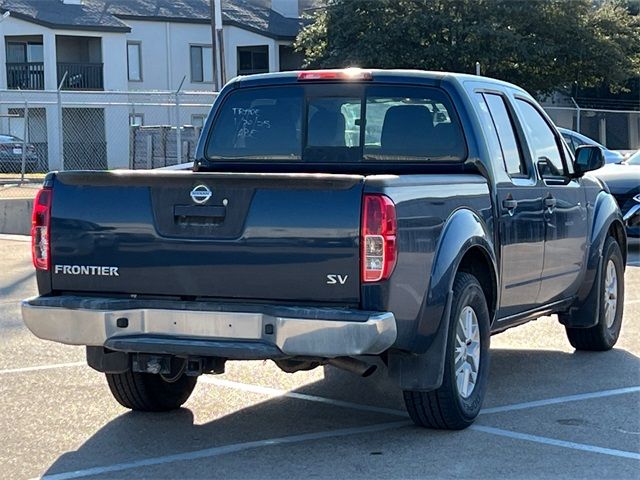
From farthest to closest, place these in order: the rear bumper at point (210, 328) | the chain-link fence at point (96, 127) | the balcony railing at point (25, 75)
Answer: the balcony railing at point (25, 75), the chain-link fence at point (96, 127), the rear bumper at point (210, 328)

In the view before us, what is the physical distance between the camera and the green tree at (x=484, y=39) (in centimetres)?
4269

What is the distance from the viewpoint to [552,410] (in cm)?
697

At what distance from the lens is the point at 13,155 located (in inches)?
1369

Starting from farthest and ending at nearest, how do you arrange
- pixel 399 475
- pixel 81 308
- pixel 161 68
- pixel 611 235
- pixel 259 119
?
pixel 161 68, pixel 611 235, pixel 259 119, pixel 81 308, pixel 399 475

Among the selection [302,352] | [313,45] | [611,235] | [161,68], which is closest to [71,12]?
[161,68]

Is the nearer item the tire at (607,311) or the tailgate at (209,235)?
the tailgate at (209,235)

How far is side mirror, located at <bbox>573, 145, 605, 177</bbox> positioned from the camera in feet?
27.2

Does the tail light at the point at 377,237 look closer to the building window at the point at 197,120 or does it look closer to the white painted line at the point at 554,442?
the white painted line at the point at 554,442

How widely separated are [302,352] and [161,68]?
150ft

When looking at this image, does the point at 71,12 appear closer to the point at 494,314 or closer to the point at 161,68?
the point at 161,68

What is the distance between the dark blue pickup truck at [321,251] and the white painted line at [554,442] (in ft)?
0.49

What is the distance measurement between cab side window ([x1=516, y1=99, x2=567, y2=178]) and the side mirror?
0.10 meters

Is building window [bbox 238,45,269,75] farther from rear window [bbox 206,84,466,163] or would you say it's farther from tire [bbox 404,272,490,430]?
tire [bbox 404,272,490,430]

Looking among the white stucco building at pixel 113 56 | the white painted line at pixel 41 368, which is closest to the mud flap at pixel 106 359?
the white painted line at pixel 41 368
